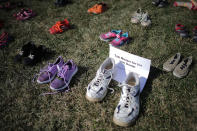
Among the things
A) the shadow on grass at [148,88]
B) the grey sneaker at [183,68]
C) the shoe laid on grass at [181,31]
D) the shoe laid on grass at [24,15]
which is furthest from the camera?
the shoe laid on grass at [24,15]

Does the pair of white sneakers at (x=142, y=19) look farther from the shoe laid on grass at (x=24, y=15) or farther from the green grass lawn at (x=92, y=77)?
the shoe laid on grass at (x=24, y=15)

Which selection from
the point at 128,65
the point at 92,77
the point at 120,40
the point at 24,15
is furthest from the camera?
the point at 24,15

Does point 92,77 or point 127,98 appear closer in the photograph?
point 127,98

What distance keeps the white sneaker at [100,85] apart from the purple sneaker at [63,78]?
19.0 inches

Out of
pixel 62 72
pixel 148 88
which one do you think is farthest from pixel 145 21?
pixel 62 72

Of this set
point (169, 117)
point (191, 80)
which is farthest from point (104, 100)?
point (191, 80)

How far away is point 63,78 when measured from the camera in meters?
2.74

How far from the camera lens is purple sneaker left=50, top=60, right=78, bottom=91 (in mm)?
2668

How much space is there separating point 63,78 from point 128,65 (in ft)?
4.14

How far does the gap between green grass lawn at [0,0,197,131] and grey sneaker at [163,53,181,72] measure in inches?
4.3

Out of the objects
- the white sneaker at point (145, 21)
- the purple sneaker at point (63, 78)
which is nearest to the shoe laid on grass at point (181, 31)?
the white sneaker at point (145, 21)

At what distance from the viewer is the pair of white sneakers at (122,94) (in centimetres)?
213

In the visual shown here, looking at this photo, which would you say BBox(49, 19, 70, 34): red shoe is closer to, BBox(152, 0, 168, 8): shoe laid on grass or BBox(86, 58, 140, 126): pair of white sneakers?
BBox(86, 58, 140, 126): pair of white sneakers

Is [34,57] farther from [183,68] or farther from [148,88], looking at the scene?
[183,68]
